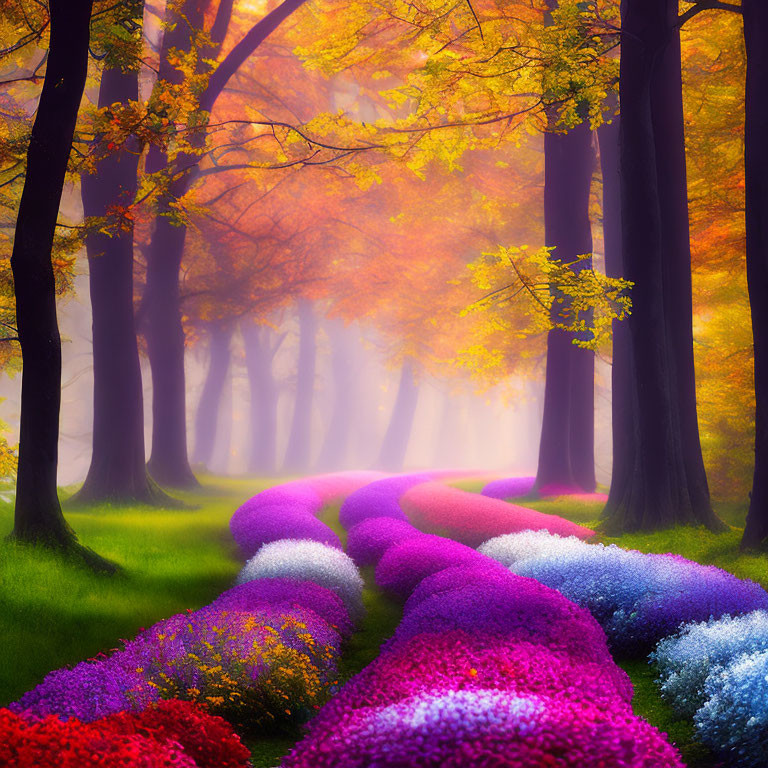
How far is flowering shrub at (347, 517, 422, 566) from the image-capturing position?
36.5 feet

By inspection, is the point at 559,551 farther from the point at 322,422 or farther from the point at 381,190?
the point at 322,422

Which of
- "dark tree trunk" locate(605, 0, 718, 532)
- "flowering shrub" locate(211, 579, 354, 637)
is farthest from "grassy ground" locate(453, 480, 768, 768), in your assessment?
"flowering shrub" locate(211, 579, 354, 637)

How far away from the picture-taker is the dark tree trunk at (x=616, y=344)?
1518cm

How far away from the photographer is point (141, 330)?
23906mm

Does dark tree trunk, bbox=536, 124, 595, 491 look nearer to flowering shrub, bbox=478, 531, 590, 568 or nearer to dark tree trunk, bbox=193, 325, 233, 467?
flowering shrub, bbox=478, 531, 590, 568

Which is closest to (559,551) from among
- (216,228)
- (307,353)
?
(216,228)

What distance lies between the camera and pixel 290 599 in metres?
7.29

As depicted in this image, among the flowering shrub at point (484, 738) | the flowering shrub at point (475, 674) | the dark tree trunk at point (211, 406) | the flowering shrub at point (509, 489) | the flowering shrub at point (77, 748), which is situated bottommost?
the flowering shrub at point (509, 489)

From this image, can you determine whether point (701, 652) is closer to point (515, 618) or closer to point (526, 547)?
point (515, 618)

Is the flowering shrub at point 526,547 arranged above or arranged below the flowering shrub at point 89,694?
below

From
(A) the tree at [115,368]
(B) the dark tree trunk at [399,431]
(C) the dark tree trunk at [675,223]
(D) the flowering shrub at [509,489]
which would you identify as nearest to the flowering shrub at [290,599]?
(C) the dark tree trunk at [675,223]

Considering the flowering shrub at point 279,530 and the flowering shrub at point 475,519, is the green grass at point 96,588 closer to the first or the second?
the flowering shrub at point 279,530

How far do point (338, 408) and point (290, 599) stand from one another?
3839 cm

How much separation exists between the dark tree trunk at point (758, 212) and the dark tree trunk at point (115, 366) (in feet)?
39.5
